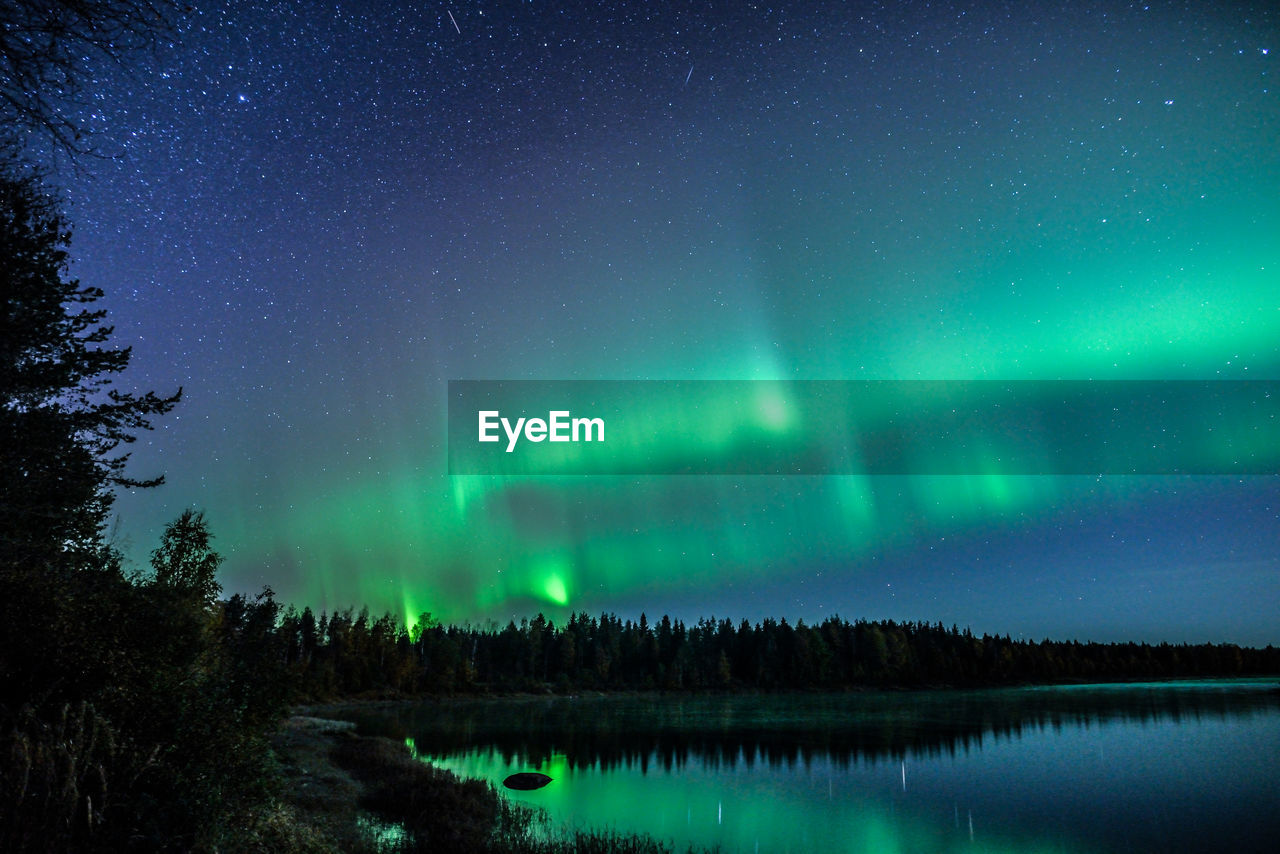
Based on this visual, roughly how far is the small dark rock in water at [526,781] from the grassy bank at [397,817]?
5242mm

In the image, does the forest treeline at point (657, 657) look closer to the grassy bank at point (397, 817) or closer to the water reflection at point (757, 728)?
the water reflection at point (757, 728)

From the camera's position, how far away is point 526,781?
40.2 m

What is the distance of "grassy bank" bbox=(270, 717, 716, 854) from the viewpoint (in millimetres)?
19078

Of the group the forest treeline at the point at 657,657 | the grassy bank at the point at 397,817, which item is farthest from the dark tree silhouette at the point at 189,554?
the forest treeline at the point at 657,657

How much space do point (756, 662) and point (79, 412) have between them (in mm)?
171193

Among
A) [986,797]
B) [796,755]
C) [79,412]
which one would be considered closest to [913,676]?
[796,755]

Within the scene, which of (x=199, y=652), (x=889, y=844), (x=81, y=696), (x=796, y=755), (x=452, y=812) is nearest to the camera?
(x=81, y=696)

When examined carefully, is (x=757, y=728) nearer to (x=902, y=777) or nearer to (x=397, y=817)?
(x=902, y=777)

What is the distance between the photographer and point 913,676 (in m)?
178

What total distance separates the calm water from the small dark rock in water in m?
0.90

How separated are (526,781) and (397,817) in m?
15.6

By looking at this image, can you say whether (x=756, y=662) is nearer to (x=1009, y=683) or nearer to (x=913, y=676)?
(x=913, y=676)

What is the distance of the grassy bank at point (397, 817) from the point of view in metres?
19.1

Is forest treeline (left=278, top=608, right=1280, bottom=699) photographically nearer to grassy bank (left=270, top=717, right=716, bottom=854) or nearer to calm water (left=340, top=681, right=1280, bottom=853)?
calm water (left=340, top=681, right=1280, bottom=853)
